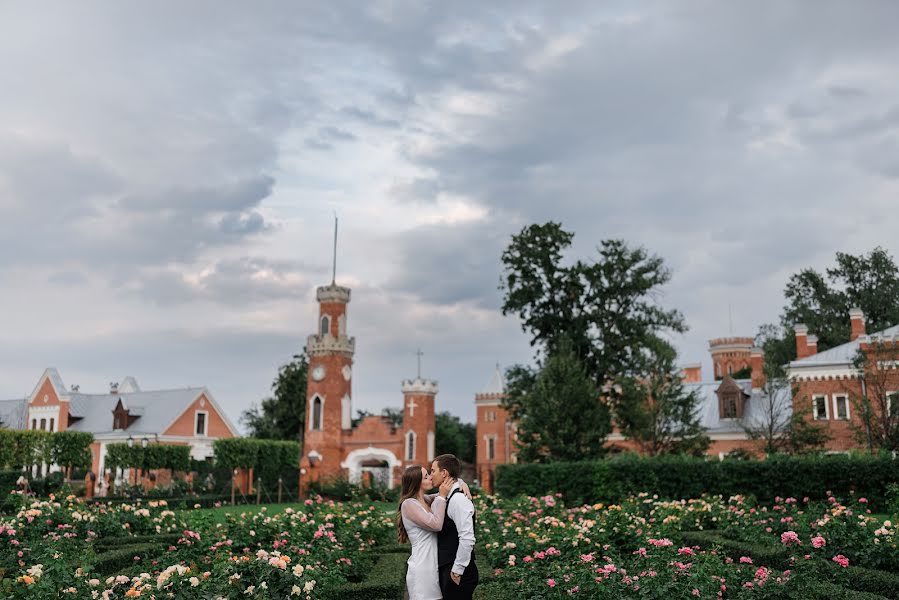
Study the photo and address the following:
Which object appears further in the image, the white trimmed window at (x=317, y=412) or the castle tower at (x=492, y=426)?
the castle tower at (x=492, y=426)

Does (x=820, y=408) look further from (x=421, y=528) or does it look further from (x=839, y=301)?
(x=421, y=528)

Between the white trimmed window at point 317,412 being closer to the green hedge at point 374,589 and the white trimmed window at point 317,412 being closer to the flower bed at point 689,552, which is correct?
the flower bed at point 689,552

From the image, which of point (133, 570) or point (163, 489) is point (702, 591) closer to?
point (133, 570)

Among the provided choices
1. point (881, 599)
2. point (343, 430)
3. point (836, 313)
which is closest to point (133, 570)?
point (881, 599)

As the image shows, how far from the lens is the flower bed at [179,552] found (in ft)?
25.1

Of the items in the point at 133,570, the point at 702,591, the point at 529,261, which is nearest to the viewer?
the point at 702,591

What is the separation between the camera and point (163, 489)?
34.0 meters

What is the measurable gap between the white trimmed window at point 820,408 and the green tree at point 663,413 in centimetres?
666

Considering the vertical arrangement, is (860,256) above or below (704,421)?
above

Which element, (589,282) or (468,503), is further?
(589,282)

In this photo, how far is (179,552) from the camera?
38.3 feet

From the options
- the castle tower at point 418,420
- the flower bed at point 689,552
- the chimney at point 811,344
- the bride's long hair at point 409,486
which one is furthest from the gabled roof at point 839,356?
the bride's long hair at point 409,486

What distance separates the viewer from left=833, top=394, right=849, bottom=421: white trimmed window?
118ft

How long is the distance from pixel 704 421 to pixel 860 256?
64.5 feet
